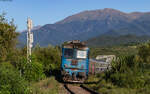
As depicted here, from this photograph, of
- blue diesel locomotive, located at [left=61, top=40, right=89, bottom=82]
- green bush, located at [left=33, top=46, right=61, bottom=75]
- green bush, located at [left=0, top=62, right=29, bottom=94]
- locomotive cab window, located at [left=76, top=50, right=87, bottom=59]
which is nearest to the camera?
green bush, located at [left=0, top=62, right=29, bottom=94]

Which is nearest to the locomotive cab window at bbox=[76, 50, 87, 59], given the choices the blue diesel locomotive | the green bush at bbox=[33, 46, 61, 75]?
the blue diesel locomotive

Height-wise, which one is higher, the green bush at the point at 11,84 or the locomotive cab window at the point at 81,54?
the locomotive cab window at the point at 81,54

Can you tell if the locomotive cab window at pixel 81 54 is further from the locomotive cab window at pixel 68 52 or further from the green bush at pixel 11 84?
the green bush at pixel 11 84

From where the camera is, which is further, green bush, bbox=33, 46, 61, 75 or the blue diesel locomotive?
green bush, bbox=33, 46, 61, 75

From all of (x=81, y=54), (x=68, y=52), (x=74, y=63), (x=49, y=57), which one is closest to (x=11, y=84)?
(x=74, y=63)

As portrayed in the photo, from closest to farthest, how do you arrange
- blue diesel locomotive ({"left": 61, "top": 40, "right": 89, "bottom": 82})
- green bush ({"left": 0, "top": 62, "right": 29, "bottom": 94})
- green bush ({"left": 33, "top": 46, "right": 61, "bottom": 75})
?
green bush ({"left": 0, "top": 62, "right": 29, "bottom": 94}) → blue diesel locomotive ({"left": 61, "top": 40, "right": 89, "bottom": 82}) → green bush ({"left": 33, "top": 46, "right": 61, "bottom": 75})

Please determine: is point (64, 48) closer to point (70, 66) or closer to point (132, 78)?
point (70, 66)

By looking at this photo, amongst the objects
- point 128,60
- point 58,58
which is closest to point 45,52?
point 58,58

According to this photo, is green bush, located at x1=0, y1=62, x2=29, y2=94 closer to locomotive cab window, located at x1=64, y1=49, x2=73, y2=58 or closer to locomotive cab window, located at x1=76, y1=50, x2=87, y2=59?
locomotive cab window, located at x1=64, y1=49, x2=73, y2=58

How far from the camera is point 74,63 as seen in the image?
19.7m

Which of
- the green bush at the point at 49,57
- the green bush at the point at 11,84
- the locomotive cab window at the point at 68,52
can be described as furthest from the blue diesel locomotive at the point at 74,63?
the green bush at the point at 11,84

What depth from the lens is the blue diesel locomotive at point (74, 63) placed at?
19.5 m

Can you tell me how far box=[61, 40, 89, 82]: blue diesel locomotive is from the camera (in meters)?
19.5

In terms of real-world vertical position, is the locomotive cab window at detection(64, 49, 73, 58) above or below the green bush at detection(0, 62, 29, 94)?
above
